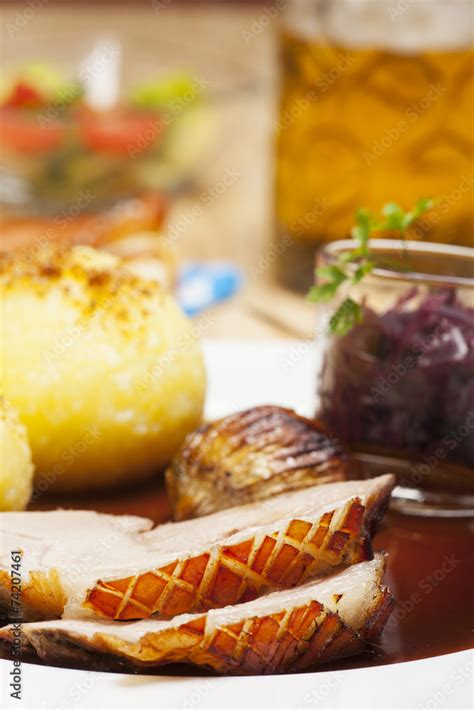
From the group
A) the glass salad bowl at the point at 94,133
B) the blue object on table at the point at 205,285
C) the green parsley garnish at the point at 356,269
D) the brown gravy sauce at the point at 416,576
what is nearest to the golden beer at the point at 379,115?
the blue object on table at the point at 205,285

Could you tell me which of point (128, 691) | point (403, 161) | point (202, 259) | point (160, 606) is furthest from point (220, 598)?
point (202, 259)

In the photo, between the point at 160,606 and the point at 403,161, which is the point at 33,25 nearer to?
the point at 403,161

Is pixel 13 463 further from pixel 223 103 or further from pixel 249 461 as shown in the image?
pixel 223 103

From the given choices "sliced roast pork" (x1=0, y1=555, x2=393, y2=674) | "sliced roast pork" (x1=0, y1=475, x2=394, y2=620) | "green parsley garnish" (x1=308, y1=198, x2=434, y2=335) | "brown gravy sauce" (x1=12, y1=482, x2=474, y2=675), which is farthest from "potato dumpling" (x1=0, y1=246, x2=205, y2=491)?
"sliced roast pork" (x1=0, y1=555, x2=393, y2=674)

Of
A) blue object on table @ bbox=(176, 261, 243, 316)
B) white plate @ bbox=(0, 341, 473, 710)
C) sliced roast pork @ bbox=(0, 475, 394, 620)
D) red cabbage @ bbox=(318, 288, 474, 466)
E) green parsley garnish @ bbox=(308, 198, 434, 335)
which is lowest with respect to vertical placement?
blue object on table @ bbox=(176, 261, 243, 316)

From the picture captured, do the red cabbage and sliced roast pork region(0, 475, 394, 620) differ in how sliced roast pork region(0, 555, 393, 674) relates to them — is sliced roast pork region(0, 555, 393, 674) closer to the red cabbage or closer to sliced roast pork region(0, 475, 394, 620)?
sliced roast pork region(0, 475, 394, 620)

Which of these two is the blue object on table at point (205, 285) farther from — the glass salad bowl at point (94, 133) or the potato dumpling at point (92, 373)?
the potato dumpling at point (92, 373)
